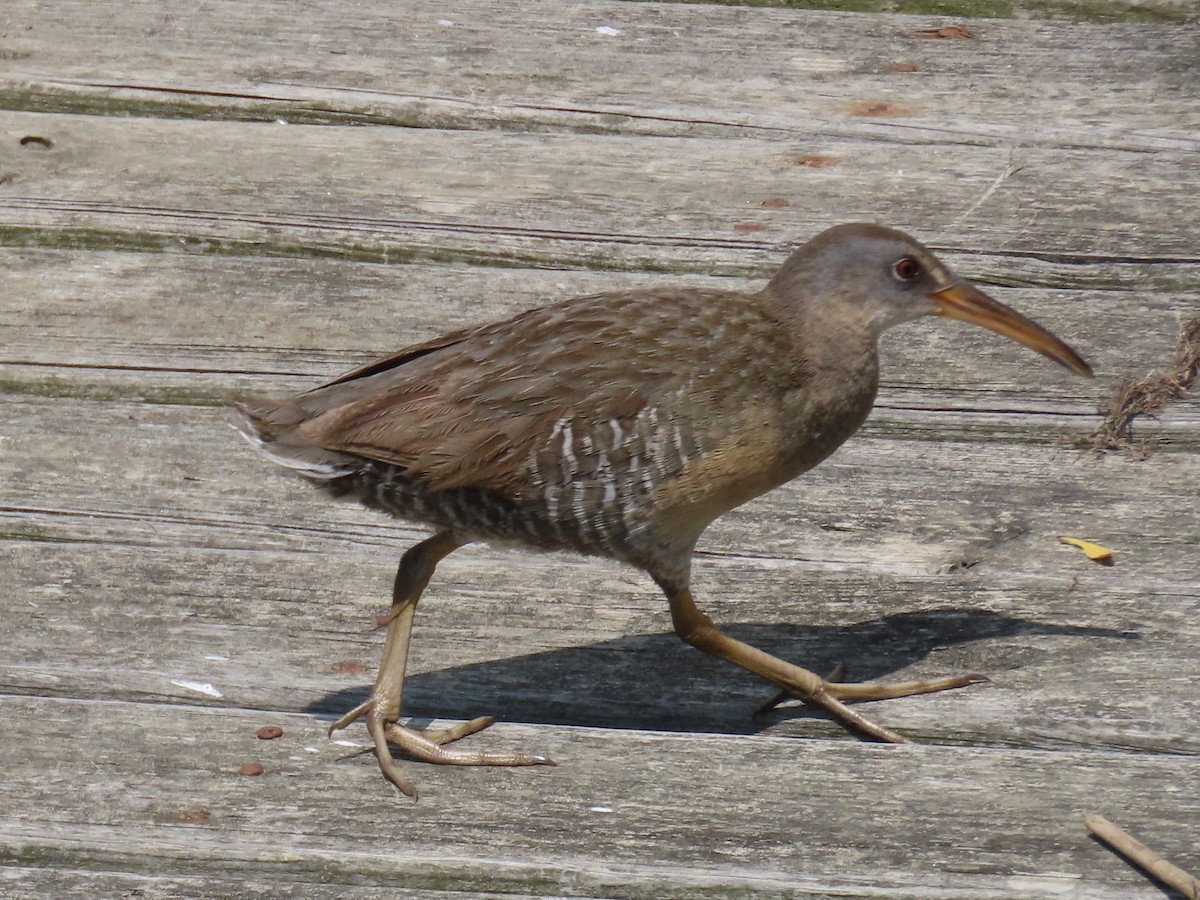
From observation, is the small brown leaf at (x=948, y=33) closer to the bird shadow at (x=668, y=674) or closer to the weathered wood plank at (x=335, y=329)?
the weathered wood plank at (x=335, y=329)

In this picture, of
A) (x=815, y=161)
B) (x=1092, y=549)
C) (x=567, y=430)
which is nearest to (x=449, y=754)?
(x=567, y=430)

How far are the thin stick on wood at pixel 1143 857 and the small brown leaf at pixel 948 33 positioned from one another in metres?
2.80

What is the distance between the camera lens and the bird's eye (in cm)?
320

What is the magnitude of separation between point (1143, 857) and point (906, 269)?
4.19 ft

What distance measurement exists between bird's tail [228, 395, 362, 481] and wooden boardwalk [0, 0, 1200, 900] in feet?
1.15

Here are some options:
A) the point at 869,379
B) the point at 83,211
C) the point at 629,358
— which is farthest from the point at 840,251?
the point at 83,211

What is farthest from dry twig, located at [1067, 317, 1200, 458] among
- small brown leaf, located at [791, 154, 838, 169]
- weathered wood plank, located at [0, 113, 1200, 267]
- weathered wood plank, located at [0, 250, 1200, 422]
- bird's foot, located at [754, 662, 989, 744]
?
small brown leaf, located at [791, 154, 838, 169]

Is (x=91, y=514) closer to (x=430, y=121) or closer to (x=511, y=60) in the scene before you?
(x=430, y=121)

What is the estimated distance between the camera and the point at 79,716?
2.86 m

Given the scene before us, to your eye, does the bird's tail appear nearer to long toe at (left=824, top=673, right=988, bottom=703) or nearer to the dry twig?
long toe at (left=824, top=673, right=988, bottom=703)

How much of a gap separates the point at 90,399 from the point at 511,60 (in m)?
1.69

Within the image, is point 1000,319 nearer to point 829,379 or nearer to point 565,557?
point 829,379

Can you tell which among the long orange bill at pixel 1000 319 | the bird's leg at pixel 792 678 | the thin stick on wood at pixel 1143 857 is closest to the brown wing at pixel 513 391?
the bird's leg at pixel 792 678

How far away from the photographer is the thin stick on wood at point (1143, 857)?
2398 millimetres
